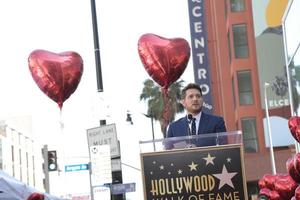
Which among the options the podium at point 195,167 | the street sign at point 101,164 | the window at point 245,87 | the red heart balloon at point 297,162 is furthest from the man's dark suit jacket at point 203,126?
the window at point 245,87

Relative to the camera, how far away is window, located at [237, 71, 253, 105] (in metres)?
44.1

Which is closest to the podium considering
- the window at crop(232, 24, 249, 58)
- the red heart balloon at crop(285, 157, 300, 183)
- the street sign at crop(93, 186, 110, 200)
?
the red heart balloon at crop(285, 157, 300, 183)

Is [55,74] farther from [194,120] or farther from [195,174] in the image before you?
[195,174]

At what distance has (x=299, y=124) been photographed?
407 cm

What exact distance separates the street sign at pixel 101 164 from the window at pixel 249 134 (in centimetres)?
3322

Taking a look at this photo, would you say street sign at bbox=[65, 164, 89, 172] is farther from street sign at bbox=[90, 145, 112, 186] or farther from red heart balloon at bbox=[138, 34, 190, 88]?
red heart balloon at bbox=[138, 34, 190, 88]

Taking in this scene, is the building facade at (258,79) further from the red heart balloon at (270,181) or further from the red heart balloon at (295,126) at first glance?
the red heart balloon at (295,126)

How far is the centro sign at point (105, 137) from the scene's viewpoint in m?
11.7

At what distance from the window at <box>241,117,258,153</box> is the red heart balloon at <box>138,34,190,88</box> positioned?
33506 millimetres

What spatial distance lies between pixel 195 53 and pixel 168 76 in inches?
851

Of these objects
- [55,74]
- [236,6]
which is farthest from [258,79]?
[55,74]

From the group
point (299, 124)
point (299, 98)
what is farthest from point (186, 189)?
point (299, 98)

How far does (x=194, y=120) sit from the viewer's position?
5.76m

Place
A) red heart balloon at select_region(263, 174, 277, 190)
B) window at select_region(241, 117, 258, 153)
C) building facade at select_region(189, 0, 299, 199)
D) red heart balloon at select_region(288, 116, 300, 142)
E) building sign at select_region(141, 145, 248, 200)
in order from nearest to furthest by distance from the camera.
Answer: red heart balloon at select_region(288, 116, 300, 142) < red heart balloon at select_region(263, 174, 277, 190) < building sign at select_region(141, 145, 248, 200) < building facade at select_region(189, 0, 299, 199) < window at select_region(241, 117, 258, 153)
